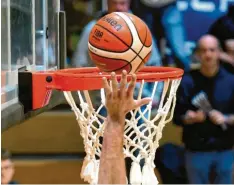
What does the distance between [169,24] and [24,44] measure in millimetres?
2085

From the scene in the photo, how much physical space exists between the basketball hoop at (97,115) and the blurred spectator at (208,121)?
163 centimetres

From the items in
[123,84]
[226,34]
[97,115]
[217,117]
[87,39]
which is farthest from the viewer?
[226,34]

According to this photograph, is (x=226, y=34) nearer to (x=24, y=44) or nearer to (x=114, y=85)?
(x=24, y=44)

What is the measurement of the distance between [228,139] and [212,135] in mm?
133

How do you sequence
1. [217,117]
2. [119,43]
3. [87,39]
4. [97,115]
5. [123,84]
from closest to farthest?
[123,84] → [119,43] → [97,115] → [217,117] → [87,39]

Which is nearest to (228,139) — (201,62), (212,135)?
(212,135)

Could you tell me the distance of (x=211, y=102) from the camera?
132 inches

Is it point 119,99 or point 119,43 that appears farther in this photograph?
point 119,43

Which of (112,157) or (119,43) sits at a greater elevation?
(119,43)

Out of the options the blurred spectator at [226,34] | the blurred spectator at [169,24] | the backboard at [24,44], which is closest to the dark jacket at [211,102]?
the blurred spectator at [226,34]

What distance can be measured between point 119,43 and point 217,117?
1.91m

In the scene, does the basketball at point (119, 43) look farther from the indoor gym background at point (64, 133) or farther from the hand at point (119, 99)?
the indoor gym background at point (64, 133)

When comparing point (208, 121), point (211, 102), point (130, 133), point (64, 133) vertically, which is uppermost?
point (130, 133)

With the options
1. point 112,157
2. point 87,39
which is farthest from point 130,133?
point 87,39
